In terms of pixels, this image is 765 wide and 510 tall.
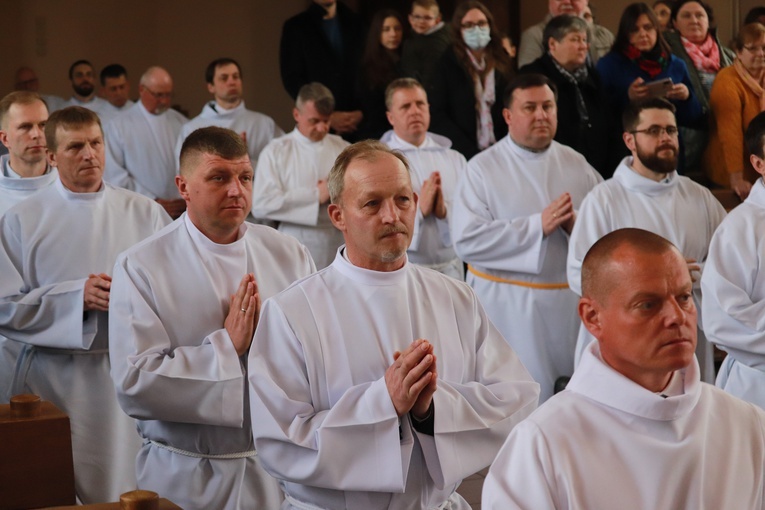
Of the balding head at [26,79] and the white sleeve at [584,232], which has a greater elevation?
the balding head at [26,79]

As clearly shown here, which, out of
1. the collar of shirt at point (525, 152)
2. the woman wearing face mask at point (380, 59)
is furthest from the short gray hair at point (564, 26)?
the woman wearing face mask at point (380, 59)

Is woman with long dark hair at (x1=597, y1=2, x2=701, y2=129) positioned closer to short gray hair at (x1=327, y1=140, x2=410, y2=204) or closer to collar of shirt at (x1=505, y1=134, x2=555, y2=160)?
collar of shirt at (x1=505, y1=134, x2=555, y2=160)

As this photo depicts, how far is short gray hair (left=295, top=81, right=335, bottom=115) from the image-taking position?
8555 mm

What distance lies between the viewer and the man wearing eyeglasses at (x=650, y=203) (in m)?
6.64

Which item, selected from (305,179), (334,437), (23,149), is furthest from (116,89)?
(334,437)

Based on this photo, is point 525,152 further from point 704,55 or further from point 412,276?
point 412,276

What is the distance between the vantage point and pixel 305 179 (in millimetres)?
8852

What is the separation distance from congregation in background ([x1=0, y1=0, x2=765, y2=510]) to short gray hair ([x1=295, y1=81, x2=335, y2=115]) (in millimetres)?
33

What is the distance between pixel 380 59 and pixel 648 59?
211 cm

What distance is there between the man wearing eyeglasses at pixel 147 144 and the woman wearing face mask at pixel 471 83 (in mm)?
2489

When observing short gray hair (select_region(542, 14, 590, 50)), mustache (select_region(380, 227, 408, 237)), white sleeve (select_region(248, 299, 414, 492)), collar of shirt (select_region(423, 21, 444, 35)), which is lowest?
white sleeve (select_region(248, 299, 414, 492))

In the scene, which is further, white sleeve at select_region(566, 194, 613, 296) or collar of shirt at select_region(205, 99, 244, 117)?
collar of shirt at select_region(205, 99, 244, 117)

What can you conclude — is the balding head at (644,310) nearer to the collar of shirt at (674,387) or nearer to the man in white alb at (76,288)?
the collar of shirt at (674,387)

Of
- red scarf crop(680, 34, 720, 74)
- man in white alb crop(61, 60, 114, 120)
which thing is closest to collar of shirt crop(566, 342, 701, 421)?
red scarf crop(680, 34, 720, 74)
